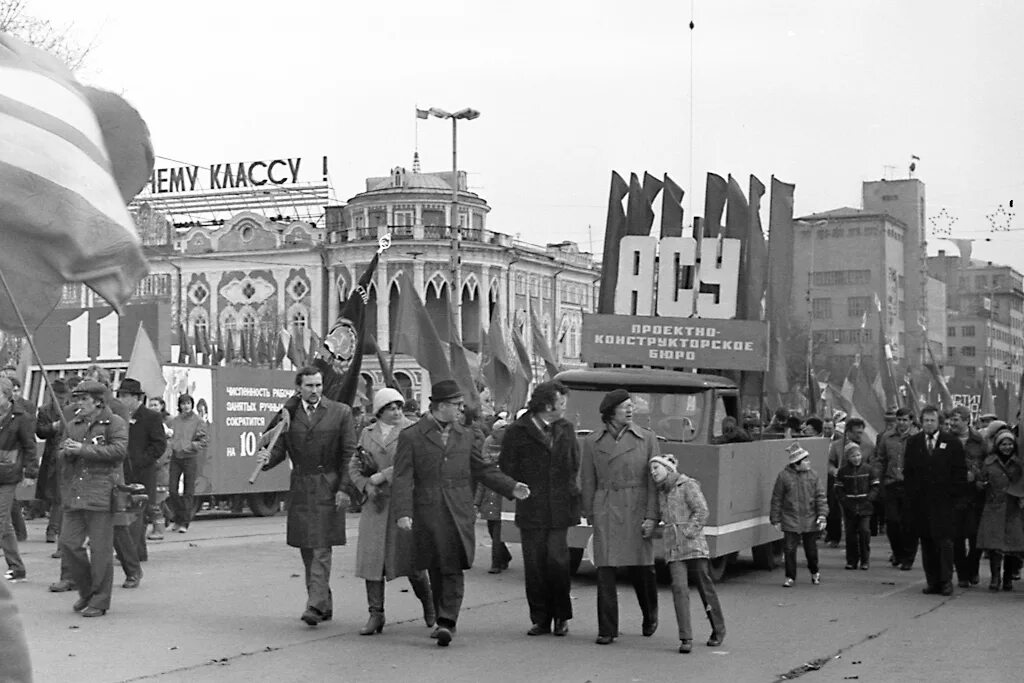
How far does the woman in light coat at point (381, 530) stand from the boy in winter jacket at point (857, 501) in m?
7.66

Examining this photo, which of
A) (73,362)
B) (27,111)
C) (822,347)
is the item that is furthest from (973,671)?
(822,347)

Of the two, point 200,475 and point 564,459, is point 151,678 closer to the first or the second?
point 564,459

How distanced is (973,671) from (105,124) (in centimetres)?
782

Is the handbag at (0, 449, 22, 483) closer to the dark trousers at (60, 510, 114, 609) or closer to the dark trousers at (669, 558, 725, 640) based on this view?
the dark trousers at (60, 510, 114, 609)

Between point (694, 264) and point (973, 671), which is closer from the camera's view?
point (973, 671)

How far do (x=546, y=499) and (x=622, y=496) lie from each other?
2.13ft

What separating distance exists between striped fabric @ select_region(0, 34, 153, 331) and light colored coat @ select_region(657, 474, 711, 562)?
7839 mm

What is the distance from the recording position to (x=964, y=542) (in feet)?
54.1

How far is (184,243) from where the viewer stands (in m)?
78.9

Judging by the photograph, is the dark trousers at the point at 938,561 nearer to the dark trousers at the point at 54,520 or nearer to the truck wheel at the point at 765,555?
the truck wheel at the point at 765,555

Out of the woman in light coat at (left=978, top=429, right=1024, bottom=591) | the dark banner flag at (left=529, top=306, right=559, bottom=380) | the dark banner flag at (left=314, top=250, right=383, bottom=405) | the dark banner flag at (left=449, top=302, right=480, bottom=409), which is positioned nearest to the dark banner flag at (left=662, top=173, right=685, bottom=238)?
the dark banner flag at (left=449, top=302, right=480, bottom=409)

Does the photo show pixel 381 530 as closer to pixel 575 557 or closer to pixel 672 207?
pixel 575 557

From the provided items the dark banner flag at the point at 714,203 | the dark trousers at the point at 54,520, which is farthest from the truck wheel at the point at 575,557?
the dark banner flag at the point at 714,203

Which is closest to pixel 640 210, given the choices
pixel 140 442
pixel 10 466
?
pixel 140 442
